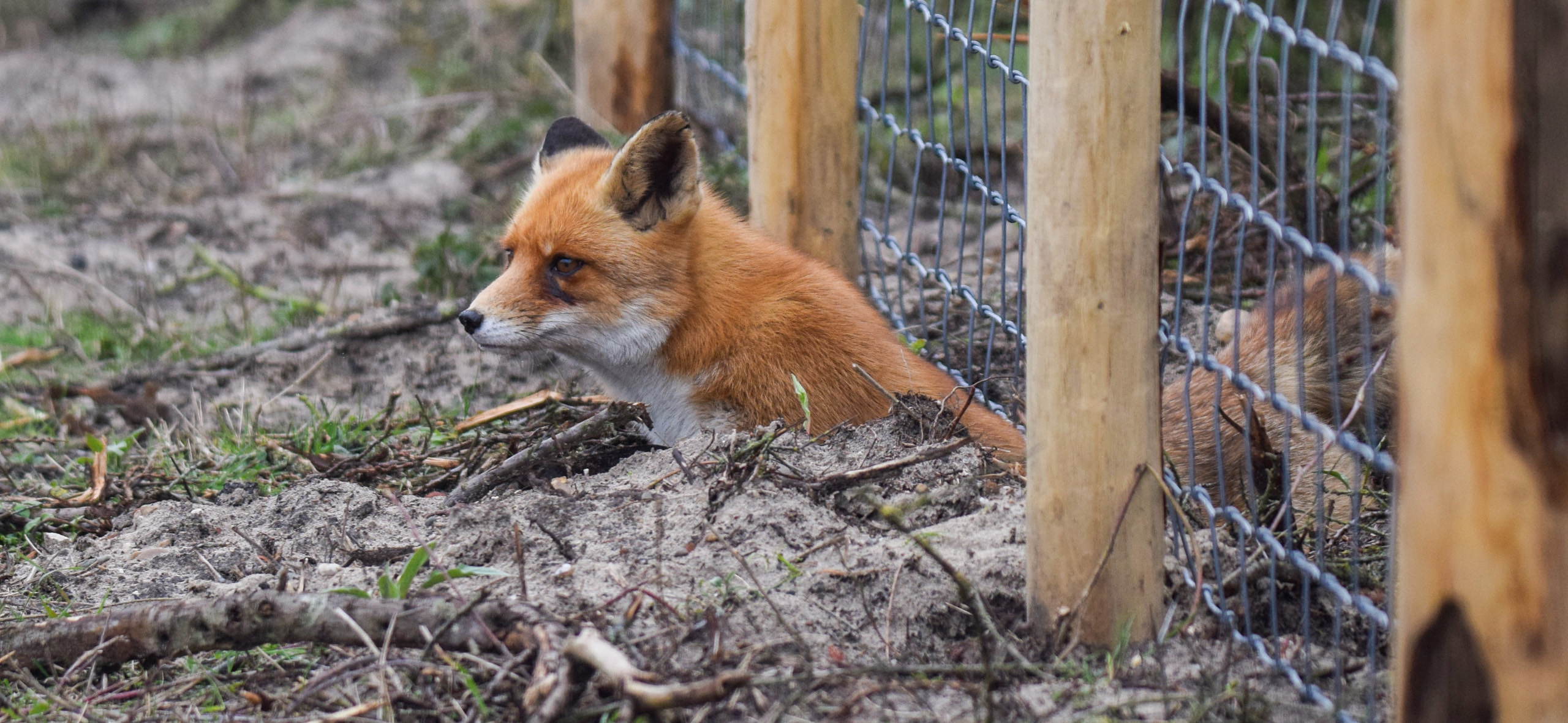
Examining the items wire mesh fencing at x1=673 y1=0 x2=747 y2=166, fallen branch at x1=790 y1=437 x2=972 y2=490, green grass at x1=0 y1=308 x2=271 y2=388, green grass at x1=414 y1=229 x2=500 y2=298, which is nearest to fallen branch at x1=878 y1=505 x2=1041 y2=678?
fallen branch at x1=790 y1=437 x2=972 y2=490

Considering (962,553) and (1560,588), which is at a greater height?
(1560,588)

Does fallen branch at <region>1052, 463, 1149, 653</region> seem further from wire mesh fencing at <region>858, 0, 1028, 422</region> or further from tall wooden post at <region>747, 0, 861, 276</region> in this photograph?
tall wooden post at <region>747, 0, 861, 276</region>

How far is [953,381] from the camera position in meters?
4.47

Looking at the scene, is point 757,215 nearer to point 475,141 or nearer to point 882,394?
point 882,394

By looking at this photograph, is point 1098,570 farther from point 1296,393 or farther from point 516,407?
point 516,407

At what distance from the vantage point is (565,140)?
5305mm

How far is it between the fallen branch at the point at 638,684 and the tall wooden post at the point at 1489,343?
1.14 metres

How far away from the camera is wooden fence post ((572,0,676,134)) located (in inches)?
303

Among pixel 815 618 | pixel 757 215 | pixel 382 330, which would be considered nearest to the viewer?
pixel 815 618

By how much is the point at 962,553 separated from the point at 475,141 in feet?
20.6

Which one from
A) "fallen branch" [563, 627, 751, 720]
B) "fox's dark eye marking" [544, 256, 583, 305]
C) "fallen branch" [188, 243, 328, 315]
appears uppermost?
"fox's dark eye marking" [544, 256, 583, 305]

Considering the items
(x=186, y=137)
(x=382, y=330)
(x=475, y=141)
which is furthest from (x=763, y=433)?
(x=186, y=137)

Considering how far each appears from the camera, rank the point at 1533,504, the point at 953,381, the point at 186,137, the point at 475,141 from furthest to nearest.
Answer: the point at 186,137 < the point at 475,141 < the point at 953,381 < the point at 1533,504

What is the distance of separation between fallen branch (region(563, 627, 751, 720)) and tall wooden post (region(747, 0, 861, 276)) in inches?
113
